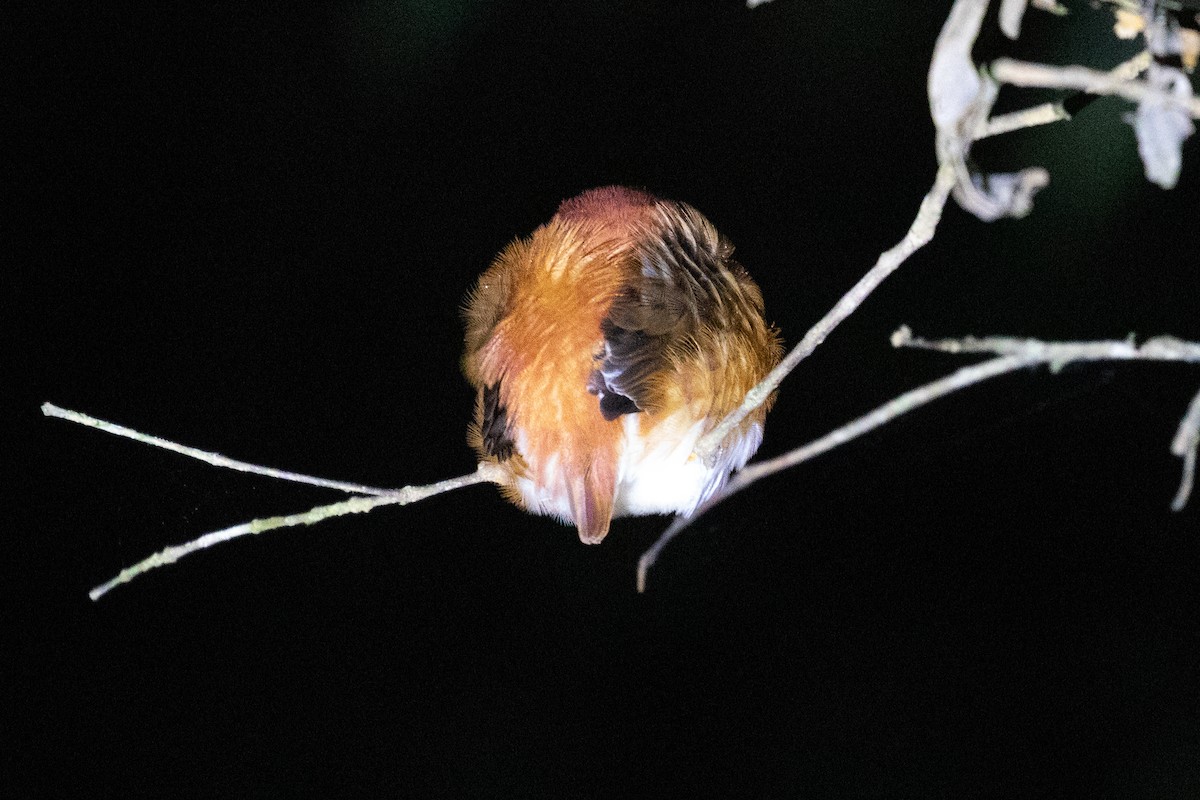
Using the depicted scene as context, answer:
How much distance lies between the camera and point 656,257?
0.44 m

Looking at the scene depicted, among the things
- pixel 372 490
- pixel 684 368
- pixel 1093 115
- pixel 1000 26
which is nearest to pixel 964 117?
pixel 1000 26

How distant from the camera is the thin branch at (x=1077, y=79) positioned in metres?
0.23

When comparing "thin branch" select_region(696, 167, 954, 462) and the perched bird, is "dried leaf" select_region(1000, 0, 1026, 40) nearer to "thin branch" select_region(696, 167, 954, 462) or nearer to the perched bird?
"thin branch" select_region(696, 167, 954, 462)

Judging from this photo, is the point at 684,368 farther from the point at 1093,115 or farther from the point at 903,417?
the point at 1093,115

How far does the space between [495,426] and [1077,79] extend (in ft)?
1.01

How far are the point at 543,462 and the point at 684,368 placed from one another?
90mm

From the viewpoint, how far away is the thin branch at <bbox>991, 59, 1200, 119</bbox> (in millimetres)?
234

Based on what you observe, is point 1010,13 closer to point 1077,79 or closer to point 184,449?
point 1077,79

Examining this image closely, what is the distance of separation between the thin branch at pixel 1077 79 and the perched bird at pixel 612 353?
21 cm

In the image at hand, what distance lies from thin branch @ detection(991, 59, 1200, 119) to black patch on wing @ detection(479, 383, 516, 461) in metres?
0.28

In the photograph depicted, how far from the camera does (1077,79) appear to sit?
23 cm

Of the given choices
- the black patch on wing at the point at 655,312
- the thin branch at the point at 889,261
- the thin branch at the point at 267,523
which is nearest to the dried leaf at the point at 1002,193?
the thin branch at the point at 889,261

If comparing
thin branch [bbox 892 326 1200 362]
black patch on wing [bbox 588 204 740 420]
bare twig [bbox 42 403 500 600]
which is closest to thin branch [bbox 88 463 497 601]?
bare twig [bbox 42 403 500 600]

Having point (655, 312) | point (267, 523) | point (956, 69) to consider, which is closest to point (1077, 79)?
point (956, 69)
